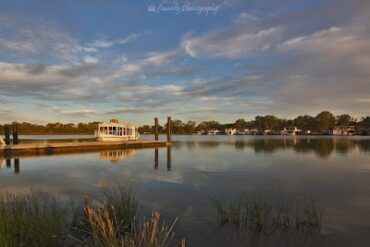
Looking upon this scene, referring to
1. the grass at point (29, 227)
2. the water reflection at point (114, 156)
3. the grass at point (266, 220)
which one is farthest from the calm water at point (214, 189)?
the water reflection at point (114, 156)

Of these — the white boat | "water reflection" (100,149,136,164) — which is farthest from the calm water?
the white boat

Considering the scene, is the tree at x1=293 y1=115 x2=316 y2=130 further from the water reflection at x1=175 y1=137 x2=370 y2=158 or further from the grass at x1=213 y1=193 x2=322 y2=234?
the grass at x1=213 y1=193 x2=322 y2=234

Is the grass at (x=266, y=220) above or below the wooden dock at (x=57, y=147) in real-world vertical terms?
below

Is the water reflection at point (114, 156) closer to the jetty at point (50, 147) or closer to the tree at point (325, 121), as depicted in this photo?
the jetty at point (50, 147)

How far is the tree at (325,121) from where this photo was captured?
182 metres

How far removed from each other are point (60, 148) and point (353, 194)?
33667 millimetres

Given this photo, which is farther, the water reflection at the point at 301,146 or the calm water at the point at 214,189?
the water reflection at the point at 301,146

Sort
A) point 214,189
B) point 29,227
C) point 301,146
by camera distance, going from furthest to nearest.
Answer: point 301,146, point 214,189, point 29,227

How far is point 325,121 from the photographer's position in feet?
596

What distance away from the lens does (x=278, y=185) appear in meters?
18.1

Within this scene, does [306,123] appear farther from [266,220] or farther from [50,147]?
[266,220]

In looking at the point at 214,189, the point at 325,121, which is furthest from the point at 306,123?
the point at 214,189

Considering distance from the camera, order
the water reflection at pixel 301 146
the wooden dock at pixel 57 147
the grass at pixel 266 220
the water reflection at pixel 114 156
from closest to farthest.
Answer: the grass at pixel 266 220 < the water reflection at pixel 114 156 < the wooden dock at pixel 57 147 < the water reflection at pixel 301 146

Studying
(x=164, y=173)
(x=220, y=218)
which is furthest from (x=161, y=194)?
(x=164, y=173)
